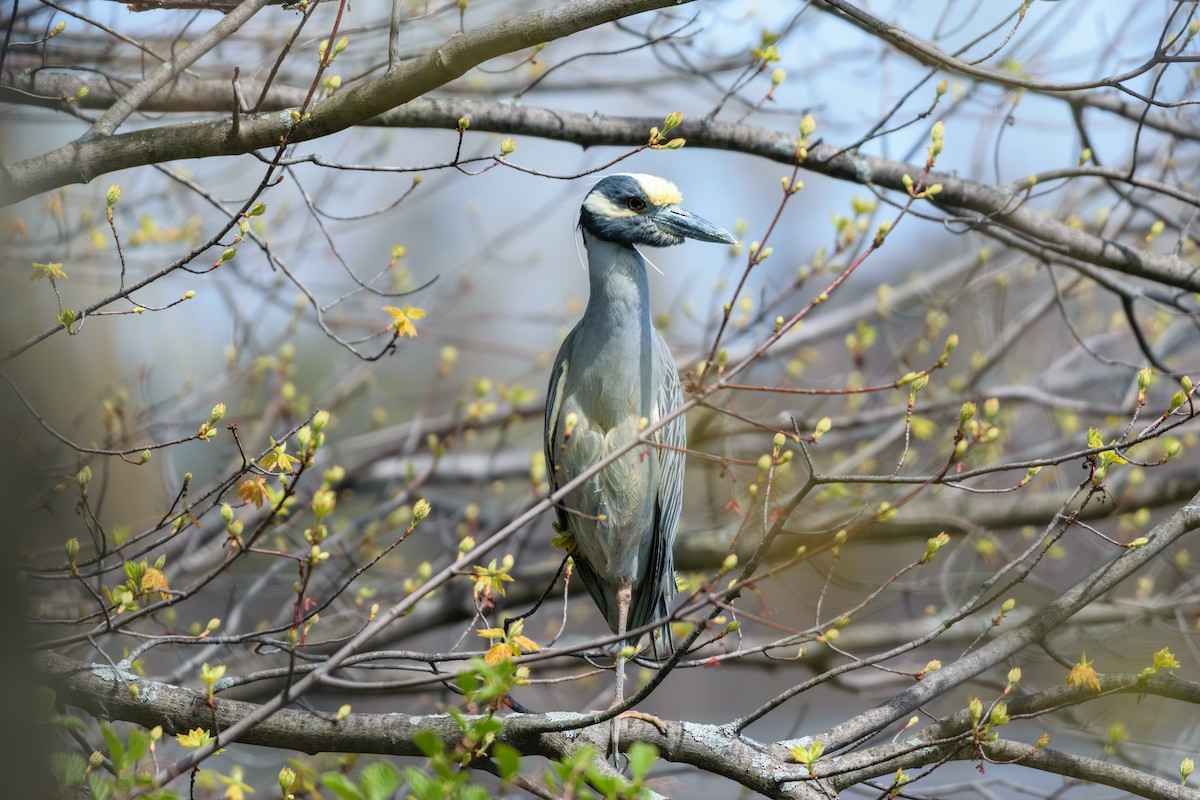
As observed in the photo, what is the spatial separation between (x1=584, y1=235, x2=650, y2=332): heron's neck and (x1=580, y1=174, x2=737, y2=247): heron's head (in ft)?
0.16

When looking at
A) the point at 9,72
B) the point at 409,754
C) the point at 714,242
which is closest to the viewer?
the point at 409,754

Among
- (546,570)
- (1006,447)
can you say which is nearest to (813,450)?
(1006,447)

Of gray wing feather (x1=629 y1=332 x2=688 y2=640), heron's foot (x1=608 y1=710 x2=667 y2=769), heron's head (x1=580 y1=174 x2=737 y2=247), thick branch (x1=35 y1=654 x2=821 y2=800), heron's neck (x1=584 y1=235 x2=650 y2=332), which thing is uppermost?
heron's head (x1=580 y1=174 x2=737 y2=247)

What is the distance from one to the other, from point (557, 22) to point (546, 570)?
268 cm

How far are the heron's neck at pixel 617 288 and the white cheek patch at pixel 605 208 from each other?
3.5 inches

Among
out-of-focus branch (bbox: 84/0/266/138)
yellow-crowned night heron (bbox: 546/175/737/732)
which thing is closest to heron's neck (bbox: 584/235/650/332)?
yellow-crowned night heron (bbox: 546/175/737/732)

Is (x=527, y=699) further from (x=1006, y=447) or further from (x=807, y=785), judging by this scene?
(x=807, y=785)

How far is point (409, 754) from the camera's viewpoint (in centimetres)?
222

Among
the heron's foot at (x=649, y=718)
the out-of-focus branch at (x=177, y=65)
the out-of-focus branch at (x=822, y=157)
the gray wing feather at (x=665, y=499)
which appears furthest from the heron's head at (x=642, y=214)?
the heron's foot at (x=649, y=718)

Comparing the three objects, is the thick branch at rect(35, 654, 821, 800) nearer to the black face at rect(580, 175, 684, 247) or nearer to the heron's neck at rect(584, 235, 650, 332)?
the heron's neck at rect(584, 235, 650, 332)

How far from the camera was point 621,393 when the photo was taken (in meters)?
3.00

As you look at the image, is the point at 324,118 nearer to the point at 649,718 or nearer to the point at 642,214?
the point at 642,214

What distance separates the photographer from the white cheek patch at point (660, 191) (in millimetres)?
3014

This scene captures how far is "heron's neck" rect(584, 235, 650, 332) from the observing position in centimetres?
304
